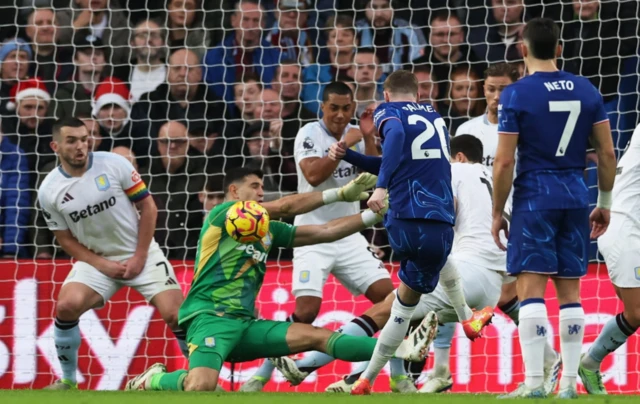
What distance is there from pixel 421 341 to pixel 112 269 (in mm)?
2651

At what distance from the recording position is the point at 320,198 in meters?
8.01

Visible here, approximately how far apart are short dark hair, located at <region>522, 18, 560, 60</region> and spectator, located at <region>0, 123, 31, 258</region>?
5756 mm

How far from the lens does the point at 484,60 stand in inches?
445

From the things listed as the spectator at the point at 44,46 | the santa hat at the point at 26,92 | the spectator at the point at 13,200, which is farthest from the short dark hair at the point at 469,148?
the spectator at the point at 44,46

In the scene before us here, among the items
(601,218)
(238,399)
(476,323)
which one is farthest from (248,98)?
(601,218)

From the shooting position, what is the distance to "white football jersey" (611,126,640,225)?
7828mm

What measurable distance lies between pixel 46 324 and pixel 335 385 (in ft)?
9.85

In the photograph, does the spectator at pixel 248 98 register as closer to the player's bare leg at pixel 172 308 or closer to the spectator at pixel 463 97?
Answer: the spectator at pixel 463 97

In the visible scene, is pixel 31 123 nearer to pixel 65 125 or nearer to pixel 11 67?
pixel 11 67

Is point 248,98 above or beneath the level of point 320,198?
above

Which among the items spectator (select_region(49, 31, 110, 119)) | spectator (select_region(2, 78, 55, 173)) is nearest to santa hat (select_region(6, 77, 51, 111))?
spectator (select_region(2, 78, 55, 173))

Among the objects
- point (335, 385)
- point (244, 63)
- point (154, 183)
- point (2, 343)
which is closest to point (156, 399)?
point (335, 385)

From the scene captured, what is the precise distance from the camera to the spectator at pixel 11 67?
11477mm

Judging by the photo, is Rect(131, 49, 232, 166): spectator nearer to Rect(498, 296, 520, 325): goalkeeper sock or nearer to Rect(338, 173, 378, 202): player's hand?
Rect(498, 296, 520, 325): goalkeeper sock
